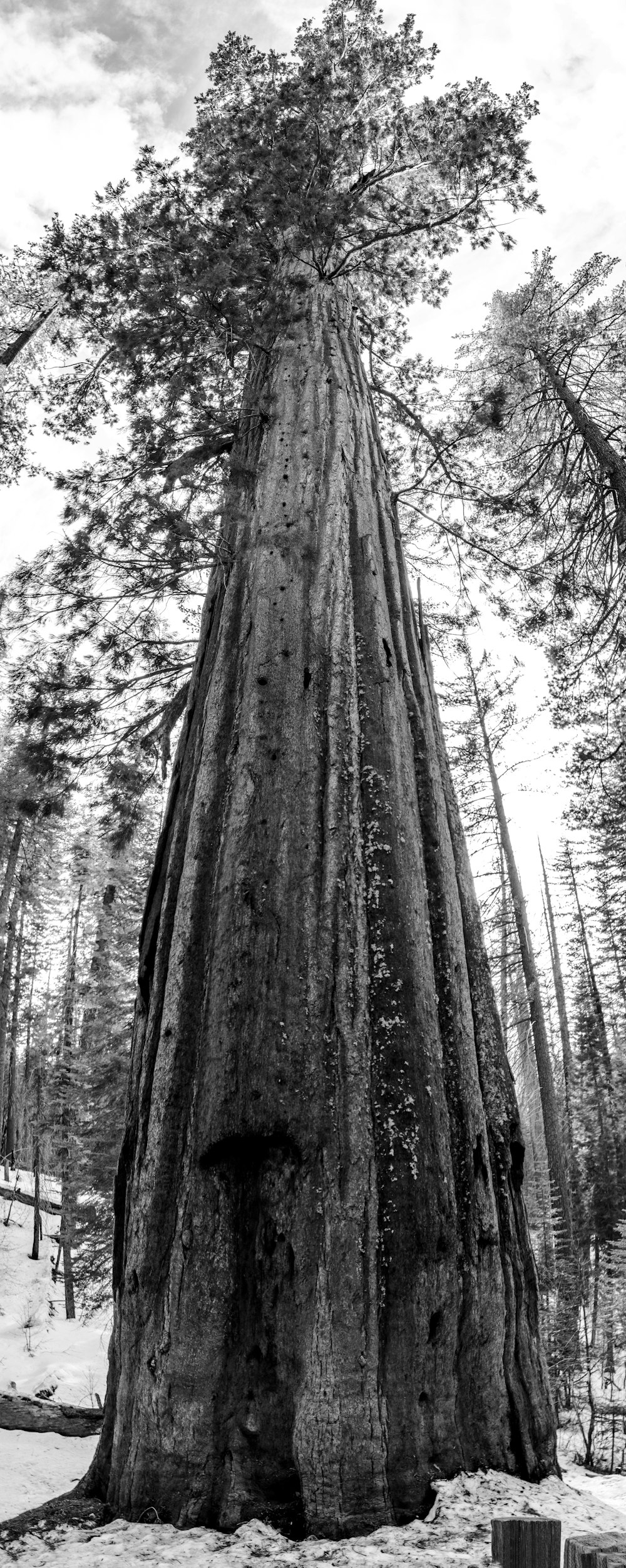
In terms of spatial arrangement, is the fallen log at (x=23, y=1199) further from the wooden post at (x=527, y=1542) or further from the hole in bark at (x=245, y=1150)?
the wooden post at (x=527, y=1542)

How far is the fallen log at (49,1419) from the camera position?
212 inches

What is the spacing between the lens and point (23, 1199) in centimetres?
2362

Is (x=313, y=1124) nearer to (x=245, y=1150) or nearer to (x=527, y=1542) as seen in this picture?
(x=245, y=1150)

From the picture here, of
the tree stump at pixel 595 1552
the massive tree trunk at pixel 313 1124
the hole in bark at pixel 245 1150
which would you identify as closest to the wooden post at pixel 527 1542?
the tree stump at pixel 595 1552

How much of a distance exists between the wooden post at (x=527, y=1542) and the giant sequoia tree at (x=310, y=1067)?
3.66 feet

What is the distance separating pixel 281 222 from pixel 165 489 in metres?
2.51

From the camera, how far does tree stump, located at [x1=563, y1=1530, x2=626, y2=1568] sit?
1.23 m

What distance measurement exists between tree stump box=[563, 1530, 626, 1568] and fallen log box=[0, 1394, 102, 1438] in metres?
5.39

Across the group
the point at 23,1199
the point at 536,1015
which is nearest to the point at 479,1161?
the point at 536,1015

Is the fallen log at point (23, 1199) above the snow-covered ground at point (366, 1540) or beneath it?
above

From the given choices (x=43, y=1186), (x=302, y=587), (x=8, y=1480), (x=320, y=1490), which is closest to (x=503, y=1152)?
(x=320, y=1490)

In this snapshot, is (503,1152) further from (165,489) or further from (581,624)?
(581,624)

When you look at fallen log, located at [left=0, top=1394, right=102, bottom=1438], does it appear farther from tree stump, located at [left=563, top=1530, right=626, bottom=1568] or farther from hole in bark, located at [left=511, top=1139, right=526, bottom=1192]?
tree stump, located at [left=563, top=1530, right=626, bottom=1568]

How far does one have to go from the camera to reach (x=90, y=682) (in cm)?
538
